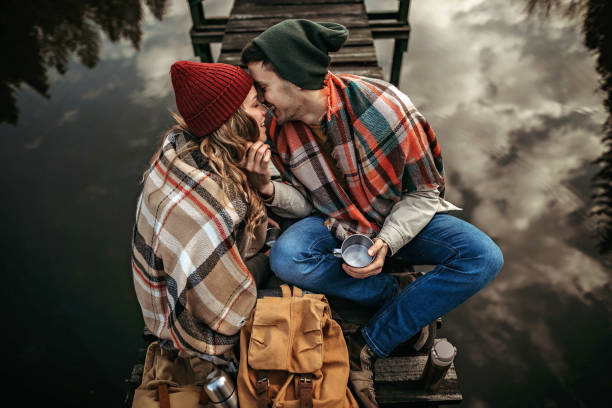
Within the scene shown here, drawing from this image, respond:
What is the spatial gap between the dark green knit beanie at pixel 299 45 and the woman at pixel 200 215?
7.1 inches

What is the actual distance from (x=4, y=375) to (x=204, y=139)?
11.7 ft

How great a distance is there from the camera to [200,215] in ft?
6.28

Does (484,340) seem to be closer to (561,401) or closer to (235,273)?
(561,401)

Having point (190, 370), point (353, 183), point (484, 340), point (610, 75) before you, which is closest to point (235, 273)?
point (190, 370)

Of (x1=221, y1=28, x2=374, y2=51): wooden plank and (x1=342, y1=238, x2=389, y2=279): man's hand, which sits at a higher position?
(x1=221, y1=28, x2=374, y2=51): wooden plank

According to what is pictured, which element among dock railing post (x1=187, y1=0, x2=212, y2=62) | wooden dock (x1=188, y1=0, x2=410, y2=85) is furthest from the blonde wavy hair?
dock railing post (x1=187, y1=0, x2=212, y2=62)

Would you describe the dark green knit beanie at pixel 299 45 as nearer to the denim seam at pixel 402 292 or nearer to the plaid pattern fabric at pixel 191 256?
the plaid pattern fabric at pixel 191 256

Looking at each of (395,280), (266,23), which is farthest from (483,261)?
(266,23)

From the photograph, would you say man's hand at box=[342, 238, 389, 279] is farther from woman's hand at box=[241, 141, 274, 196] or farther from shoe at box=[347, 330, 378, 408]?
Answer: woman's hand at box=[241, 141, 274, 196]

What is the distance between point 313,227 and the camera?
8.21 feet

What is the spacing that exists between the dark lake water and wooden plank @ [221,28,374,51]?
3.92 ft

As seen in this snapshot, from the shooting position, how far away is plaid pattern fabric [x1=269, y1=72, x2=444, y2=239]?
2236mm

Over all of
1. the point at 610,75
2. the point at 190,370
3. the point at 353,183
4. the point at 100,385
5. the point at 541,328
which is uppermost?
the point at 353,183

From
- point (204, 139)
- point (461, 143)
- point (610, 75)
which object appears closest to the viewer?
point (204, 139)
